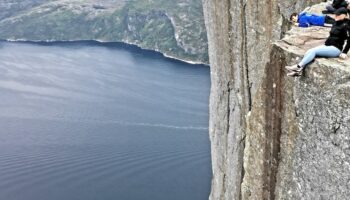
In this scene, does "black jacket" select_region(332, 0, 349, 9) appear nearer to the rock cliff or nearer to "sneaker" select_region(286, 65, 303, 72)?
the rock cliff

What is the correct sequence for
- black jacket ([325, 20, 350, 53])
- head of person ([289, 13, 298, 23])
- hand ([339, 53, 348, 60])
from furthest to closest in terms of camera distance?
head of person ([289, 13, 298, 23]) < black jacket ([325, 20, 350, 53]) < hand ([339, 53, 348, 60])

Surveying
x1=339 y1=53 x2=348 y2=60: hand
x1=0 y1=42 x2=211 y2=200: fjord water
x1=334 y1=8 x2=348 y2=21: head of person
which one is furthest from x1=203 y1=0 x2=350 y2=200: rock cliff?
x1=0 y1=42 x2=211 y2=200: fjord water

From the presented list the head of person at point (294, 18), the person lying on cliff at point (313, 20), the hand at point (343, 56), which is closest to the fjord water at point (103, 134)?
the head of person at point (294, 18)

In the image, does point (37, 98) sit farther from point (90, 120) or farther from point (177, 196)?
point (177, 196)

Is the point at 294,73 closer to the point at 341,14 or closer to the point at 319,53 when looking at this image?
the point at 319,53

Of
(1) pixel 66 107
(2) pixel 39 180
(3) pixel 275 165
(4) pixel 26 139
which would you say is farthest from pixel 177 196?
(3) pixel 275 165

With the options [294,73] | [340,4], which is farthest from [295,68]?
[340,4]
